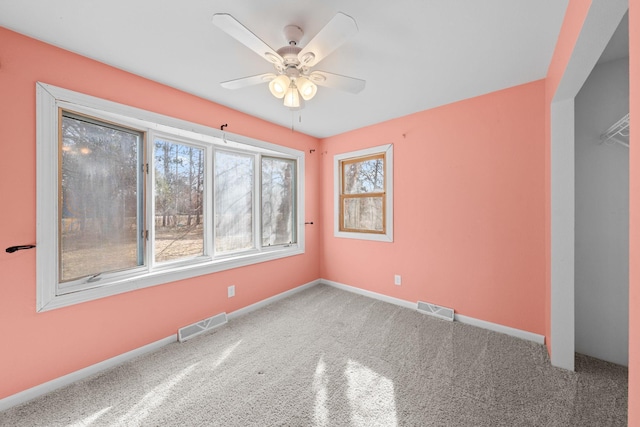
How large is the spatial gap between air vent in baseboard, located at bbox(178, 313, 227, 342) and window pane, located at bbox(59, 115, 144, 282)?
2.58 feet

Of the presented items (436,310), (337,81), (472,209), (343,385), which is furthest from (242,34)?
(436,310)

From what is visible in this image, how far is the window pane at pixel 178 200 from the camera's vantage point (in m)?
2.50

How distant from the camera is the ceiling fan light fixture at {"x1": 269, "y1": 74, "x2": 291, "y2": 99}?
1.68 m

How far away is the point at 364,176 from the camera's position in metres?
3.57

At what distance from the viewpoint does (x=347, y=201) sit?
3785 mm

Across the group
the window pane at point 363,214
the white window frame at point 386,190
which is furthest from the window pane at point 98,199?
the window pane at point 363,214

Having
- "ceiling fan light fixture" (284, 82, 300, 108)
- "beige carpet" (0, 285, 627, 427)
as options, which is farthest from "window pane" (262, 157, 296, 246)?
"ceiling fan light fixture" (284, 82, 300, 108)

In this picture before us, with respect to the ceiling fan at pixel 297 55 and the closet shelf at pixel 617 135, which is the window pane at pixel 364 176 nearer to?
the ceiling fan at pixel 297 55

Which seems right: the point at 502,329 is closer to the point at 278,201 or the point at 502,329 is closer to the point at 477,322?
the point at 477,322

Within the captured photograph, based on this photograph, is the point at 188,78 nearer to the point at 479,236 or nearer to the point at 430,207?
the point at 430,207

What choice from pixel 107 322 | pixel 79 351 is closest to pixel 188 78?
pixel 107 322
